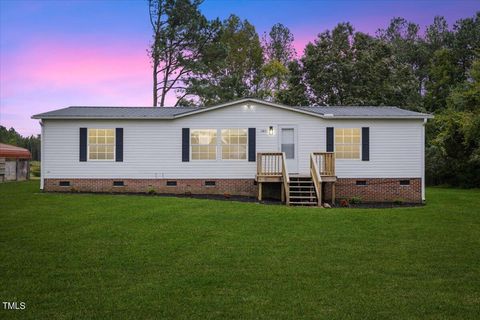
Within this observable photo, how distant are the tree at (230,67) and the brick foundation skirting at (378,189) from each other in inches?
652

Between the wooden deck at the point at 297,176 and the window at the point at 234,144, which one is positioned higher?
the window at the point at 234,144

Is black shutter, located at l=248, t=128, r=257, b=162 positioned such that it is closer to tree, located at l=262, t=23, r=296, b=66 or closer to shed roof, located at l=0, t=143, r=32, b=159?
shed roof, located at l=0, t=143, r=32, b=159

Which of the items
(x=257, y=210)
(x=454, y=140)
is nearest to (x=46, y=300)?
(x=257, y=210)

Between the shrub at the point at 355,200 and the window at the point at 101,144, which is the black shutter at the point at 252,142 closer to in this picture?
the shrub at the point at 355,200

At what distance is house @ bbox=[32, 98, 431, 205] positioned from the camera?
16641 millimetres

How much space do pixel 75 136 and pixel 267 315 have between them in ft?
46.6

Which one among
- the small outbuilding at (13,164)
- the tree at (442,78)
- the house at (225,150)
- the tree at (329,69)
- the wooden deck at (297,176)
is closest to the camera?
the wooden deck at (297,176)

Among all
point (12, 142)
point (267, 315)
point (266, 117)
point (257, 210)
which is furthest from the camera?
point (12, 142)

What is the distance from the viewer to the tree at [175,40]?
2997 cm

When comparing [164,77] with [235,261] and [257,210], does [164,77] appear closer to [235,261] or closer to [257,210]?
[257,210]

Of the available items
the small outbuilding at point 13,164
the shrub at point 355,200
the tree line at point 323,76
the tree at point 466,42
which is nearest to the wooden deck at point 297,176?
the shrub at point 355,200

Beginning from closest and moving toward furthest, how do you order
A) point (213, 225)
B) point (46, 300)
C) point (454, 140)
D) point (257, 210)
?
point (46, 300) → point (213, 225) → point (257, 210) → point (454, 140)

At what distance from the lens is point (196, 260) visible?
23.1 feet

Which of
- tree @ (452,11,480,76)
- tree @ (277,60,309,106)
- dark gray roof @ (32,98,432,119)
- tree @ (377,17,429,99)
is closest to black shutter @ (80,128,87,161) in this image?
dark gray roof @ (32,98,432,119)
